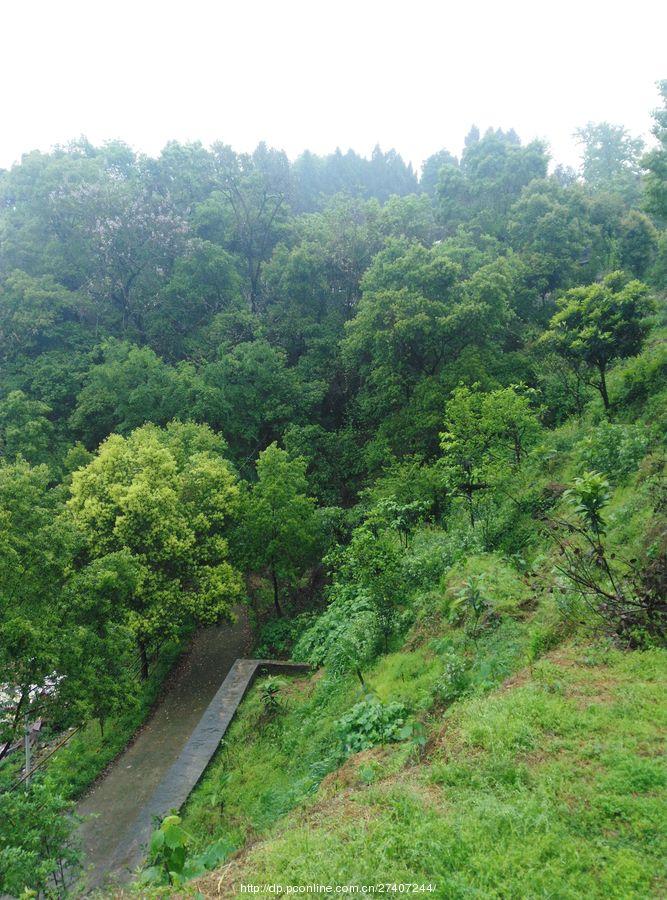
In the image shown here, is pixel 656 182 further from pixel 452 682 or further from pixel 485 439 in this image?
pixel 452 682

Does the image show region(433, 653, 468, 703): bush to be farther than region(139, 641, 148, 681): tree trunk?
No

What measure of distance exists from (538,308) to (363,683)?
68.9 feet

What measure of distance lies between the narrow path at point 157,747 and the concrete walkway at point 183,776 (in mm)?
317

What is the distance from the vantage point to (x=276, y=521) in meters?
15.2

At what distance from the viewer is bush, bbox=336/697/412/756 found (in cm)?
585

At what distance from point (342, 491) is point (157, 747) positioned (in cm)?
1231

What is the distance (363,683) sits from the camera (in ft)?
25.1

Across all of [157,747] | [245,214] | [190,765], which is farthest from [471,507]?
[245,214]

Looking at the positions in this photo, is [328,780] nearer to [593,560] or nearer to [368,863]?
[368,863]

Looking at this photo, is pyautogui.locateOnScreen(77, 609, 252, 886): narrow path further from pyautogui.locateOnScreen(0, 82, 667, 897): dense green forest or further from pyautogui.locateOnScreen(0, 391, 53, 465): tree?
pyautogui.locateOnScreen(0, 391, 53, 465): tree

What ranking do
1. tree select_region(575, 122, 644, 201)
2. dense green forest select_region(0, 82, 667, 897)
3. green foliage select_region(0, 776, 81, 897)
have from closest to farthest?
1. dense green forest select_region(0, 82, 667, 897)
2. green foliage select_region(0, 776, 81, 897)
3. tree select_region(575, 122, 644, 201)

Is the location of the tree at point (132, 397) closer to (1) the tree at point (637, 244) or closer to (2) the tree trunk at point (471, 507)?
(2) the tree trunk at point (471, 507)

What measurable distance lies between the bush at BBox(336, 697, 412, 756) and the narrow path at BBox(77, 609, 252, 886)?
10.9 ft

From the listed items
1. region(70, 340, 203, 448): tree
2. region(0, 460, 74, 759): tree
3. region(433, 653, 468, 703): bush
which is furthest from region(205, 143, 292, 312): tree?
region(433, 653, 468, 703): bush
